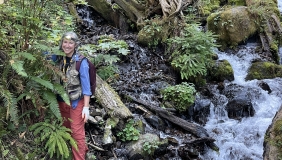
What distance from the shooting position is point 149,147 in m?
6.04

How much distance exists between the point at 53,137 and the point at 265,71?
29.1ft

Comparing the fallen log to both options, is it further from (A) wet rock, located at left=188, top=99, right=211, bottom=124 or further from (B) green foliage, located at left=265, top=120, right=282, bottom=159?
(B) green foliage, located at left=265, top=120, right=282, bottom=159

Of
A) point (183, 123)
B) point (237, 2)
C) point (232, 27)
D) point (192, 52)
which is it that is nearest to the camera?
point (183, 123)

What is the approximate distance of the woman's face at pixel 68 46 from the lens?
164 inches

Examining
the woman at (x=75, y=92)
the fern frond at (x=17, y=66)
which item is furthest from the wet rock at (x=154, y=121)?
the fern frond at (x=17, y=66)

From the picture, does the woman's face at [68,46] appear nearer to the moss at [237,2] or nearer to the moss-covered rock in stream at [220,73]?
the moss-covered rock in stream at [220,73]

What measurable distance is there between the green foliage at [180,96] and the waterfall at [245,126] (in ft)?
3.08

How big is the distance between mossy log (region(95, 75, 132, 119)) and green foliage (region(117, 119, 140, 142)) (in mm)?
269

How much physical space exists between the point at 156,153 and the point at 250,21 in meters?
9.02

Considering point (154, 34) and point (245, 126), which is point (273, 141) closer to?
point (245, 126)

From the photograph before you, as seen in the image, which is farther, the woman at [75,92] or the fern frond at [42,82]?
the woman at [75,92]

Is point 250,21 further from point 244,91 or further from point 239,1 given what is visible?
point 244,91

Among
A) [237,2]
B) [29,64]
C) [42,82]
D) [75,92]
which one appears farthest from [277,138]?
[237,2]

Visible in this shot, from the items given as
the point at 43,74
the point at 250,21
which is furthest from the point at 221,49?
the point at 43,74
